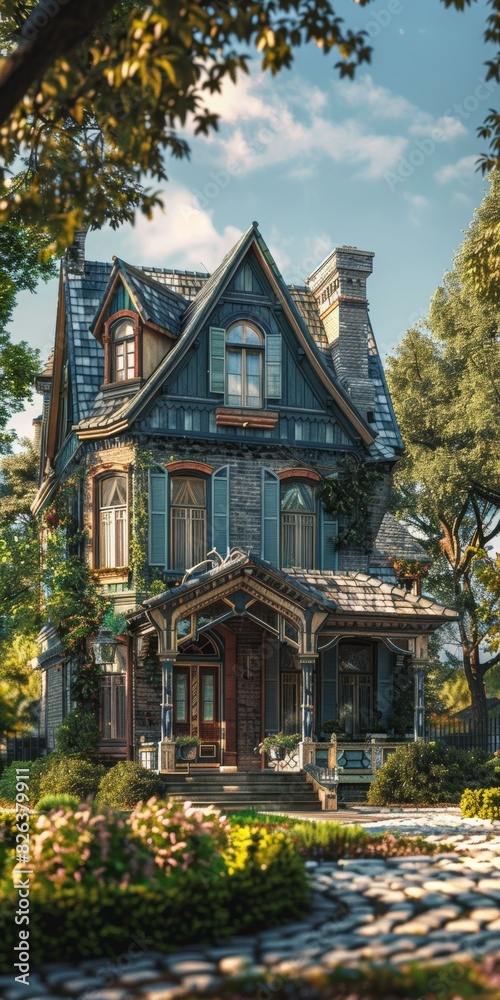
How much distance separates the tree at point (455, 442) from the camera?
39375 mm

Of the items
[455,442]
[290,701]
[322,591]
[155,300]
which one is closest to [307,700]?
[322,591]

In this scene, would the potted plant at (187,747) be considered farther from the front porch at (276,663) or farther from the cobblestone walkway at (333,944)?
the cobblestone walkway at (333,944)

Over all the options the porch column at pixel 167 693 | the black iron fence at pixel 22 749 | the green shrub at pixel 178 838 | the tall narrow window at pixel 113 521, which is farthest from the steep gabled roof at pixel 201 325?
the green shrub at pixel 178 838

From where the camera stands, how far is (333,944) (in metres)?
8.27

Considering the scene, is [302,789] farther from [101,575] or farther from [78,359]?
[78,359]

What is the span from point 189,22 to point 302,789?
16.1m

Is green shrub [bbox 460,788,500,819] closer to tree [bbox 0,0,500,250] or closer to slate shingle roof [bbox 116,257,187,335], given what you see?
tree [bbox 0,0,500,250]

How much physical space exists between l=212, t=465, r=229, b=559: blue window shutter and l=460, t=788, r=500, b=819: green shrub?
9.58m

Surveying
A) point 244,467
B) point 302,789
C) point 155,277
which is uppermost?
point 155,277

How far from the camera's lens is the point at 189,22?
9031 mm

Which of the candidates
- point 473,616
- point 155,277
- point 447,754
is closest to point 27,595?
point 155,277

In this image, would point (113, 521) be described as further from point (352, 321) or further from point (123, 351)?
point (352, 321)

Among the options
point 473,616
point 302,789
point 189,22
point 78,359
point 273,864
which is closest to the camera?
point 189,22

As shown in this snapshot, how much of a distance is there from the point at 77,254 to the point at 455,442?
1653 cm
